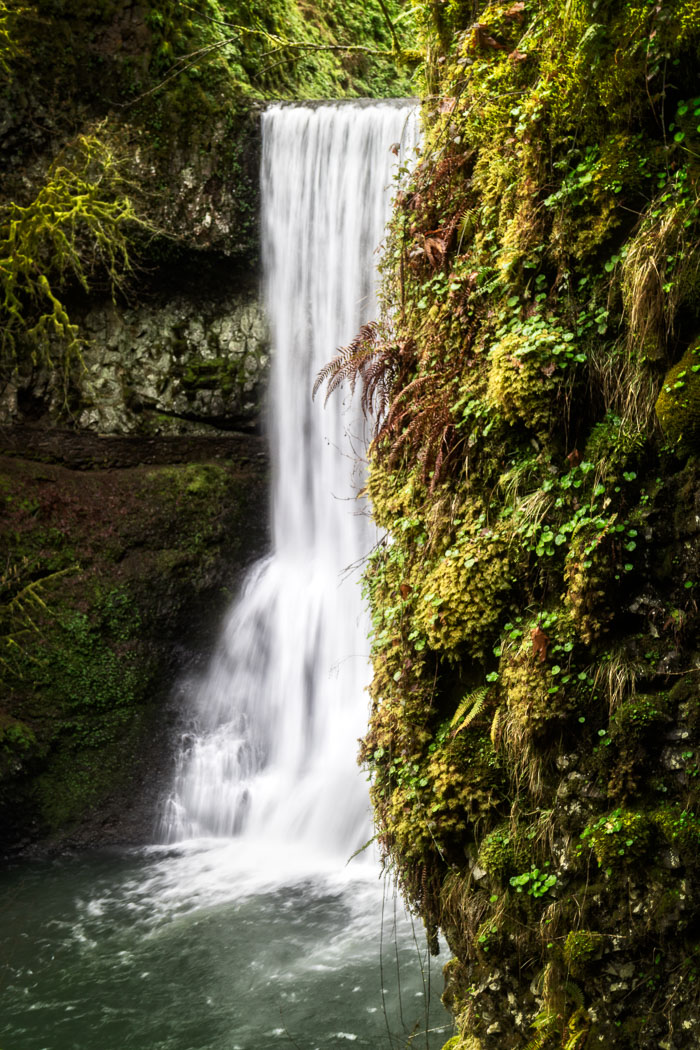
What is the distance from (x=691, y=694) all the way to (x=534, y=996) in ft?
4.26

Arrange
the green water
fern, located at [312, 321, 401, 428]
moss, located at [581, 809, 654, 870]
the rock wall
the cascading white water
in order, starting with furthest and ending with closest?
the rock wall, the cascading white water, the green water, fern, located at [312, 321, 401, 428], moss, located at [581, 809, 654, 870]

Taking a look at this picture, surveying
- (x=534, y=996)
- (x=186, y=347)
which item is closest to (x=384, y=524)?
(x=534, y=996)

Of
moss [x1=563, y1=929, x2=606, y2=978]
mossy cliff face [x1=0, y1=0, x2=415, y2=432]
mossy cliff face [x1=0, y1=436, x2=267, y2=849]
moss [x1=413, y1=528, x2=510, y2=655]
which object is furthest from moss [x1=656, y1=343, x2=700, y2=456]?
mossy cliff face [x1=0, y1=0, x2=415, y2=432]

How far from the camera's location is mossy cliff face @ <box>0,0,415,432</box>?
11.2m

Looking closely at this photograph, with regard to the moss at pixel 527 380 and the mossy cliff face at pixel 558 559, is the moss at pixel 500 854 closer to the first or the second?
the mossy cliff face at pixel 558 559

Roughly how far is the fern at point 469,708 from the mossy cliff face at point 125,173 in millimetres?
8759

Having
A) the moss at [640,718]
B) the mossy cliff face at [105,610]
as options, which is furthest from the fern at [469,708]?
the mossy cliff face at [105,610]

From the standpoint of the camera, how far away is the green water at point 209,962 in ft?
18.1

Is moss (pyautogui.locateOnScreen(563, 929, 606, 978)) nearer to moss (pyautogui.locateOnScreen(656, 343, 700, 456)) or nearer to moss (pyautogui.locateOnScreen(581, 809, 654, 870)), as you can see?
moss (pyautogui.locateOnScreen(581, 809, 654, 870))

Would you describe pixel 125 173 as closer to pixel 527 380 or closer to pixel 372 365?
pixel 372 365

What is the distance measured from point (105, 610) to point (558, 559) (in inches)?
330

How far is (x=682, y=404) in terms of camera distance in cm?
288

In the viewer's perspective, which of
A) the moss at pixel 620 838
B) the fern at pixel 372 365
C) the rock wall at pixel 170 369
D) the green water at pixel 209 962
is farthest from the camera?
the rock wall at pixel 170 369

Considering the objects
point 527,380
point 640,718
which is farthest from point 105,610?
point 640,718
